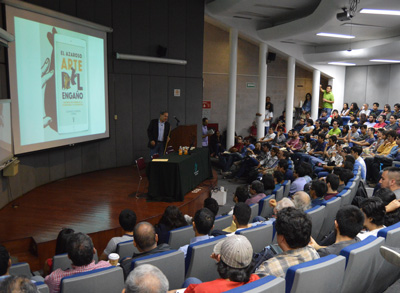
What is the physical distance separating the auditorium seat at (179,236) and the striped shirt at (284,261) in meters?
1.25

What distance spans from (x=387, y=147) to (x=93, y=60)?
6.68 meters

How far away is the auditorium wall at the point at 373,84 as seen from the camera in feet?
47.3

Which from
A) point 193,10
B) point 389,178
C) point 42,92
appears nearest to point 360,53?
point 193,10

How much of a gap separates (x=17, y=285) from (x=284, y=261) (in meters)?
1.48

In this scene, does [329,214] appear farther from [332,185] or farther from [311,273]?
[311,273]

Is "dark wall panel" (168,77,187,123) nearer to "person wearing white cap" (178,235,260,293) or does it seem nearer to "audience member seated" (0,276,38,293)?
"person wearing white cap" (178,235,260,293)

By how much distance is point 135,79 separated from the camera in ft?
28.8

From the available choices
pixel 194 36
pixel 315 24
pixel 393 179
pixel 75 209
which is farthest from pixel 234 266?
pixel 194 36

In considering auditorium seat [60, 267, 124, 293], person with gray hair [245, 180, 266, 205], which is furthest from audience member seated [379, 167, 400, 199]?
auditorium seat [60, 267, 124, 293]

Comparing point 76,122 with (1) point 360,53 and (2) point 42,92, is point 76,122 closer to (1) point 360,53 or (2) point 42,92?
(2) point 42,92

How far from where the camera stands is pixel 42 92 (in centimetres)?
608

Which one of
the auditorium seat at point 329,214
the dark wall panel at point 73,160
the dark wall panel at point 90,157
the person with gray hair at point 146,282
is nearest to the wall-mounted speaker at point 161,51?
the dark wall panel at point 90,157

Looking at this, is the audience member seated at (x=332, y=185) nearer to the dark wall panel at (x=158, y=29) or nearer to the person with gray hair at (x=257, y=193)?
the person with gray hair at (x=257, y=193)

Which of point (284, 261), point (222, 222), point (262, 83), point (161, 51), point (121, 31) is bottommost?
point (222, 222)
